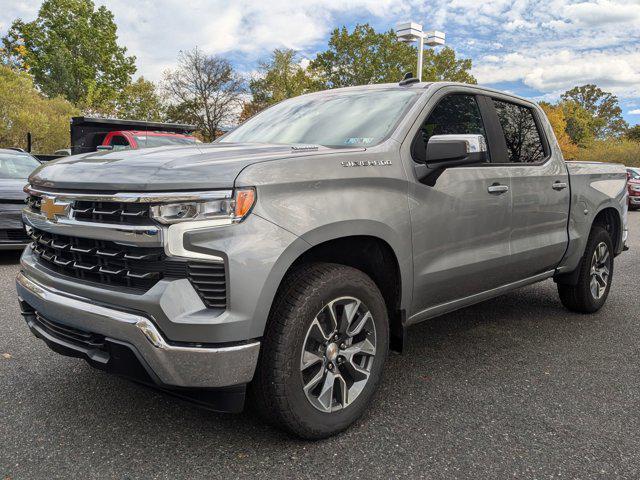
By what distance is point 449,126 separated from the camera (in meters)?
3.48

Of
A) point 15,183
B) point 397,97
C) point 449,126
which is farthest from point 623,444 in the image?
point 15,183

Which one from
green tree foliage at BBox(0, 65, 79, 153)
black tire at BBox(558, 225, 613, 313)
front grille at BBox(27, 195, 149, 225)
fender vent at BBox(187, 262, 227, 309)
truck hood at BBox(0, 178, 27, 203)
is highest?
green tree foliage at BBox(0, 65, 79, 153)

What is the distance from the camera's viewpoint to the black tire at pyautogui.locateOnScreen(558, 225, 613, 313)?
471 cm

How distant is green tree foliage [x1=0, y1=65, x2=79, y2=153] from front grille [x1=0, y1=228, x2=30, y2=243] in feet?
61.3

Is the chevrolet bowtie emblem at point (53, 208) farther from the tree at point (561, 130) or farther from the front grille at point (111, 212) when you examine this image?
the tree at point (561, 130)

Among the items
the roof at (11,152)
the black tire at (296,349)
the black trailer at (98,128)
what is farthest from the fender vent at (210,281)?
the black trailer at (98,128)

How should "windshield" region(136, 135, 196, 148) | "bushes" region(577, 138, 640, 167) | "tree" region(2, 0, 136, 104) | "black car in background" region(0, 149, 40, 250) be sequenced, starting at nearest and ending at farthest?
1. "black car in background" region(0, 149, 40, 250)
2. "windshield" region(136, 135, 196, 148)
3. "bushes" region(577, 138, 640, 167)
4. "tree" region(2, 0, 136, 104)

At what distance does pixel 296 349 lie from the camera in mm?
2381

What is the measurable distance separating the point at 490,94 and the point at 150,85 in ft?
150

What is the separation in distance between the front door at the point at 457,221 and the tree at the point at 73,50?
1748 inches

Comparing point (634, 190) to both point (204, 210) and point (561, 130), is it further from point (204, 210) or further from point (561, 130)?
point (561, 130)

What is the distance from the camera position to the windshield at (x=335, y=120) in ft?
10.4

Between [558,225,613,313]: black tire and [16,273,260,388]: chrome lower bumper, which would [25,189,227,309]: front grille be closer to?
[16,273,260,388]: chrome lower bumper

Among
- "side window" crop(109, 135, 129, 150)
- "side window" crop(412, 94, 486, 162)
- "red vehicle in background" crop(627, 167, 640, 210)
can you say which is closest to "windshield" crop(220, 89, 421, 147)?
"side window" crop(412, 94, 486, 162)
